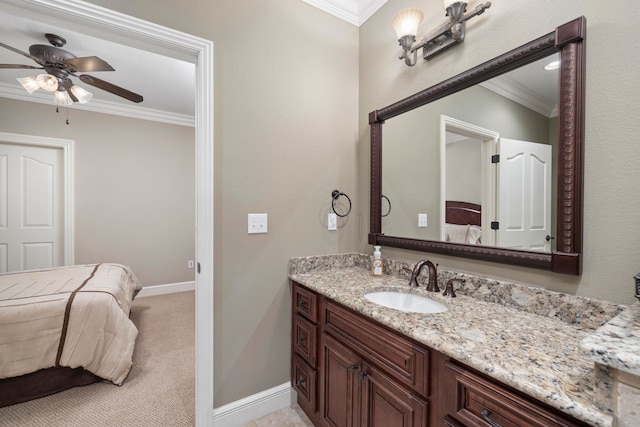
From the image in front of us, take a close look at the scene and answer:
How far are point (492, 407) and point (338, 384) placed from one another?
783 mm

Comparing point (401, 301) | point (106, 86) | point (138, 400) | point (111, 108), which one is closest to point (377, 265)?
point (401, 301)

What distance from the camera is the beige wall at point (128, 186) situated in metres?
3.53

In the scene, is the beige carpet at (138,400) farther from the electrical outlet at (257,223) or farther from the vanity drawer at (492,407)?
→ the vanity drawer at (492,407)

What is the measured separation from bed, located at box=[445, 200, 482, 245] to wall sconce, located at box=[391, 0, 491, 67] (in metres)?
0.83

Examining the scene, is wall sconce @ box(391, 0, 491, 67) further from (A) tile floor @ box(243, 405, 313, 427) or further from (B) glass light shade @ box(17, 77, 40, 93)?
(B) glass light shade @ box(17, 77, 40, 93)

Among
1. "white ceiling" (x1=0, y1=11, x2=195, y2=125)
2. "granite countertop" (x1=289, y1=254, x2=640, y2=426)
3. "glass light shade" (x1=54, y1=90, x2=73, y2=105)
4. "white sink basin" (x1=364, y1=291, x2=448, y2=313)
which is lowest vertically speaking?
"white sink basin" (x1=364, y1=291, x2=448, y2=313)

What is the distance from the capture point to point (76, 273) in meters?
2.72

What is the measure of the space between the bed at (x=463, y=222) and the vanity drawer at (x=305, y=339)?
0.91 meters

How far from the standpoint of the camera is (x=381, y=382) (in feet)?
3.51

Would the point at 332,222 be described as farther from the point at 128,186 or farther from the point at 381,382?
the point at 128,186

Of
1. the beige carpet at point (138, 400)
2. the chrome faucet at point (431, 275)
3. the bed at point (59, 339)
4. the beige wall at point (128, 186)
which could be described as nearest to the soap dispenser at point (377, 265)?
the chrome faucet at point (431, 275)

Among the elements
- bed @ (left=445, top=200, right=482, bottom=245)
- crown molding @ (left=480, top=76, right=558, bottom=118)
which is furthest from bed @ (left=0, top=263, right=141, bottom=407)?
crown molding @ (left=480, top=76, right=558, bottom=118)

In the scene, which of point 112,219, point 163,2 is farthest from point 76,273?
point 163,2

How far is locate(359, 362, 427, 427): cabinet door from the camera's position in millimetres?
922
